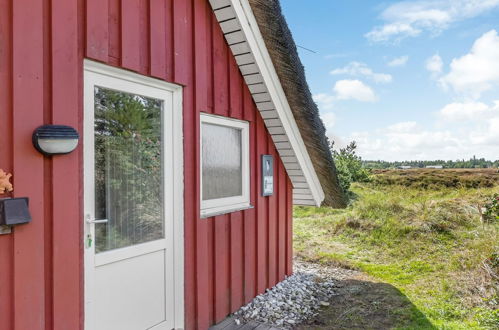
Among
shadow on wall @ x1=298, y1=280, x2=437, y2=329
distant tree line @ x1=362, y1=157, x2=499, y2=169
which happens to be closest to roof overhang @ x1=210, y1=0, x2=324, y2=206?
shadow on wall @ x1=298, y1=280, x2=437, y2=329

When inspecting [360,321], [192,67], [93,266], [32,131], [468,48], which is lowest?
[360,321]

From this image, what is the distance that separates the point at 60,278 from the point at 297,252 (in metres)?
4.66

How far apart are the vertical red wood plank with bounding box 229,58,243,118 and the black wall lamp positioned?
1.81 m

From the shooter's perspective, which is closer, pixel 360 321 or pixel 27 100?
pixel 27 100

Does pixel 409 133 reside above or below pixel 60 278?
above

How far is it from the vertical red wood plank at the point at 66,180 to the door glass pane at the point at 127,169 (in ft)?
0.65

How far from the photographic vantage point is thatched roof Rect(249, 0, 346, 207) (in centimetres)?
305

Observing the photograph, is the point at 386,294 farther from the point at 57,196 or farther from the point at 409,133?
the point at 409,133

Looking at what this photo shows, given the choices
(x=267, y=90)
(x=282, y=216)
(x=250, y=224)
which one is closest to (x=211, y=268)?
(x=250, y=224)

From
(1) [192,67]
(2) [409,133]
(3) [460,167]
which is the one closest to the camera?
(1) [192,67]

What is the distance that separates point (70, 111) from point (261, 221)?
8.37 feet

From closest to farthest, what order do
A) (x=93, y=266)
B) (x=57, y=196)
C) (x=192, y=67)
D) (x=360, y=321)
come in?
1. (x=57, y=196)
2. (x=93, y=266)
3. (x=192, y=67)
4. (x=360, y=321)

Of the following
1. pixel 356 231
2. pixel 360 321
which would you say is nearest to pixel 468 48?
pixel 356 231

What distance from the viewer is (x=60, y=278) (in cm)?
186
